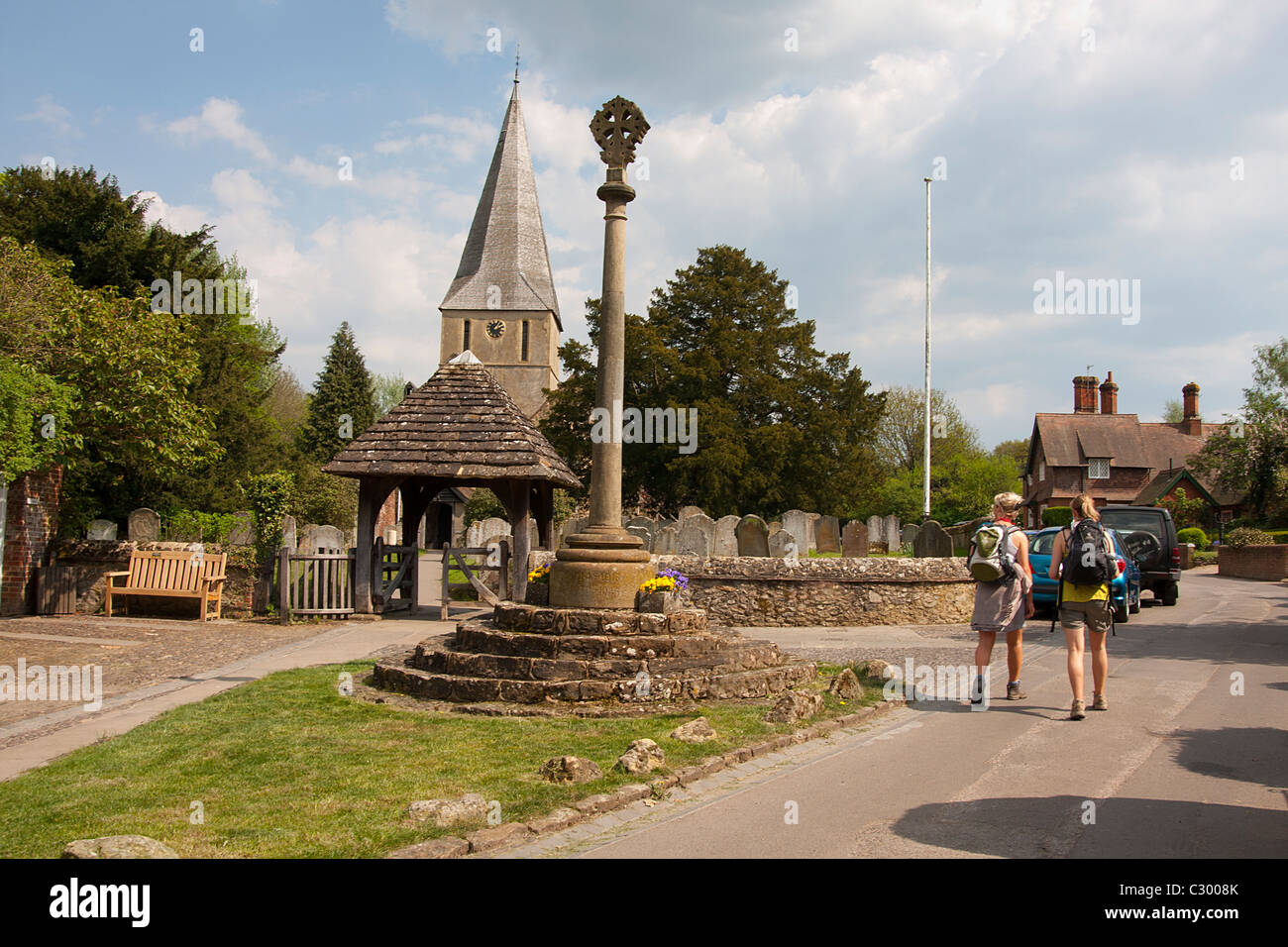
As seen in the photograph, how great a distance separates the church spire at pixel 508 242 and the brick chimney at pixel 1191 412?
42.7 m

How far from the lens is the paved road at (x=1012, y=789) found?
15.5 ft

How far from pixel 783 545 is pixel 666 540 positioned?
3.80 metres

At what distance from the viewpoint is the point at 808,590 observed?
1617 centimetres

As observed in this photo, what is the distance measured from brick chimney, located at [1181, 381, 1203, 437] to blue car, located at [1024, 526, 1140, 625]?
1821 inches

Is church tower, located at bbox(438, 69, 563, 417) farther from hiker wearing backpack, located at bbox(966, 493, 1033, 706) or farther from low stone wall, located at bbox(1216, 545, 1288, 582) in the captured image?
hiker wearing backpack, located at bbox(966, 493, 1033, 706)

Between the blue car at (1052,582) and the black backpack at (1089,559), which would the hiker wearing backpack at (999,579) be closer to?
the black backpack at (1089,559)

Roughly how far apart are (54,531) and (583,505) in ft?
93.4

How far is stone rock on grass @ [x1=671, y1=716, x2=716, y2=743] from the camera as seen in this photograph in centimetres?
688

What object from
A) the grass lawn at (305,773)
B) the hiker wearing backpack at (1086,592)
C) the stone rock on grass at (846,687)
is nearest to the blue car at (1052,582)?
the hiker wearing backpack at (1086,592)

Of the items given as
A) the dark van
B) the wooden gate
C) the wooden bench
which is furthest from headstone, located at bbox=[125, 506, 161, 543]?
the dark van

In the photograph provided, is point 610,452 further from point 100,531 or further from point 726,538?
point 100,531

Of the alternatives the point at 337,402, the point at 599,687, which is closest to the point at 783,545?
the point at 599,687
